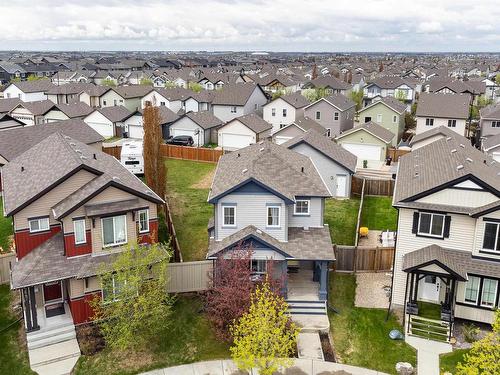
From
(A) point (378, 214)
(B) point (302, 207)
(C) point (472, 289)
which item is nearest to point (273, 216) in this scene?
(B) point (302, 207)

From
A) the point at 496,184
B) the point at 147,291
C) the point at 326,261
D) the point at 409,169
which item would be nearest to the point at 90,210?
the point at 147,291

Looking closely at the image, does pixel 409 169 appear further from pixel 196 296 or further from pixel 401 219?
pixel 196 296

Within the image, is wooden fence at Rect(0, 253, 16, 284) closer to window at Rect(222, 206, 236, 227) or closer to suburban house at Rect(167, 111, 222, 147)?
window at Rect(222, 206, 236, 227)

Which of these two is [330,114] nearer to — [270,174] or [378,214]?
[378,214]

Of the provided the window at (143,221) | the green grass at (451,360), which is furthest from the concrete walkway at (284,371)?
the window at (143,221)

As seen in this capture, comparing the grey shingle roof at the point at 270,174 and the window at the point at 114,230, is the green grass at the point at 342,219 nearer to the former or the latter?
the grey shingle roof at the point at 270,174

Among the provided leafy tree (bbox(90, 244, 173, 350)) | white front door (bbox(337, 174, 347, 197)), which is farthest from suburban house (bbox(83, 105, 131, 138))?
leafy tree (bbox(90, 244, 173, 350))
